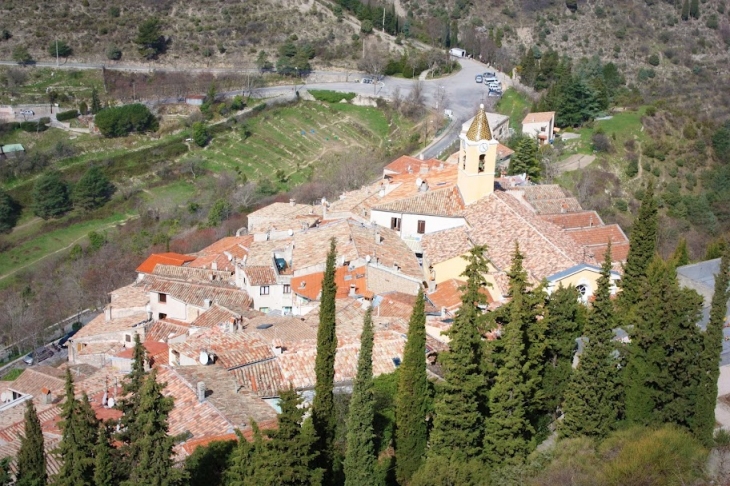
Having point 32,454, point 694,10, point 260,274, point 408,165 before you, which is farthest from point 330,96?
point 32,454

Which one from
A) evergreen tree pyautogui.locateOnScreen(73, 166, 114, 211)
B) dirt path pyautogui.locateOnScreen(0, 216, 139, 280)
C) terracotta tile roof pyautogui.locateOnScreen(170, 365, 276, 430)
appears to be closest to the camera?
terracotta tile roof pyautogui.locateOnScreen(170, 365, 276, 430)

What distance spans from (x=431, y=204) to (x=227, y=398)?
17372 mm

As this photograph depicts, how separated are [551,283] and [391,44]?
2366 inches

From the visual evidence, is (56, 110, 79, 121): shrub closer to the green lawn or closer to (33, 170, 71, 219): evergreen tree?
(33, 170, 71, 219): evergreen tree

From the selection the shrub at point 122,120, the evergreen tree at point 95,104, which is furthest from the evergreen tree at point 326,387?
the evergreen tree at point 95,104

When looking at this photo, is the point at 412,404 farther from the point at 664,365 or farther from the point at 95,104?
the point at 95,104

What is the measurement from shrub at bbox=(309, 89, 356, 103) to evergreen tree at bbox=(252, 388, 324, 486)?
199 feet

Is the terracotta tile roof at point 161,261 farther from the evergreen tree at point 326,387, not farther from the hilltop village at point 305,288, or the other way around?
the evergreen tree at point 326,387

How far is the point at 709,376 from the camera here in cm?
2505

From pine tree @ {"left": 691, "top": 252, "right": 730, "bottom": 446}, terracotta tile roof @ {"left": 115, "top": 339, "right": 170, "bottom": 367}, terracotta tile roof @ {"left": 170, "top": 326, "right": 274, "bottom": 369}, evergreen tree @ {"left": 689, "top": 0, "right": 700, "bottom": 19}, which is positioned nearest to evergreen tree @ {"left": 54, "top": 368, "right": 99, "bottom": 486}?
terracotta tile roof @ {"left": 170, "top": 326, "right": 274, "bottom": 369}

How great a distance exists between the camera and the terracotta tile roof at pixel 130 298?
39219 millimetres

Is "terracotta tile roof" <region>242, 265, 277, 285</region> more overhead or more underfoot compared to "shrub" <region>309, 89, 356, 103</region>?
more overhead

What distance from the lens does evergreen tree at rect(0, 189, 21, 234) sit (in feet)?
222

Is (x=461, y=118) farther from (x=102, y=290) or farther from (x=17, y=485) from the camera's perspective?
(x=17, y=485)
